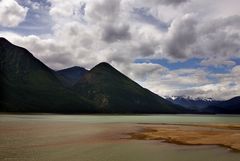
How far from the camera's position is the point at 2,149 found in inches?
1678

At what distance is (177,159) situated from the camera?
3747 cm

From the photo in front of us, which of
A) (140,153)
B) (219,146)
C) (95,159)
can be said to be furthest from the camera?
(219,146)

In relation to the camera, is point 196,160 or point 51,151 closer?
point 196,160

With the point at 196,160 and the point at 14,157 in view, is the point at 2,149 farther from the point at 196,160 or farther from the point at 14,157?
the point at 196,160

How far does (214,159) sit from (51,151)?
912 inches

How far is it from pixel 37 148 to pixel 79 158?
11.3 m

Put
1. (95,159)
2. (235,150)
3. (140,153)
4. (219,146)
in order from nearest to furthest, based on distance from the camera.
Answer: (95,159)
(140,153)
(235,150)
(219,146)

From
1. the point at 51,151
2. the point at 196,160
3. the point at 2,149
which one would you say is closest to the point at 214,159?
the point at 196,160

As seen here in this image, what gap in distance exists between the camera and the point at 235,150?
45.1m

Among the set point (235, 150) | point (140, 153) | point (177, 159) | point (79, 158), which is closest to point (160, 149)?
point (140, 153)

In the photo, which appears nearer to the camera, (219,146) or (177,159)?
(177,159)

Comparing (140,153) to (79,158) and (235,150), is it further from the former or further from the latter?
(235,150)

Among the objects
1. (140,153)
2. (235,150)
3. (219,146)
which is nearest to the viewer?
(140,153)

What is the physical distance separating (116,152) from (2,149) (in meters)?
17.0
